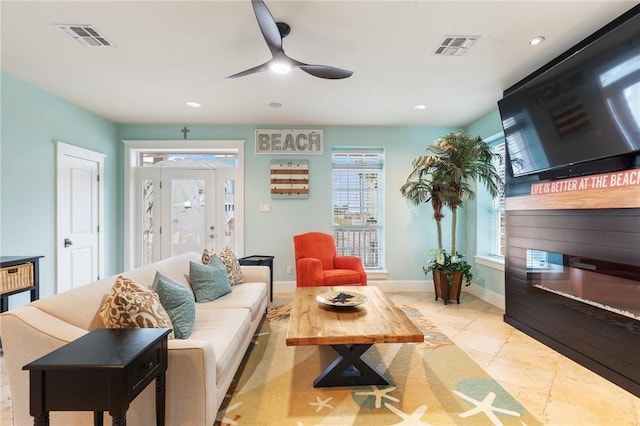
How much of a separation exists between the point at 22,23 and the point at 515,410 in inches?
169

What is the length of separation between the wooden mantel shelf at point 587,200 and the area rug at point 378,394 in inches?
61.1

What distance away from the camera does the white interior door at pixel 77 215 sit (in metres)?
3.65

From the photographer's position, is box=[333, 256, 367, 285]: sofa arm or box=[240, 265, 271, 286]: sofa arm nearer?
box=[240, 265, 271, 286]: sofa arm

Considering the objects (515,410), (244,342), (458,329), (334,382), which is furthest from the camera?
(458,329)

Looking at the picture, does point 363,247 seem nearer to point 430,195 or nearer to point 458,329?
point 430,195

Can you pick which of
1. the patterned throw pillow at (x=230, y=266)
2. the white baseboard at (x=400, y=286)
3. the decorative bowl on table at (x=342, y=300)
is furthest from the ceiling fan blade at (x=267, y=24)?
the white baseboard at (x=400, y=286)

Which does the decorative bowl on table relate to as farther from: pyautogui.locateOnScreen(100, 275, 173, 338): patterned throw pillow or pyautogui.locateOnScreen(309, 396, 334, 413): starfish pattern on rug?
pyautogui.locateOnScreen(100, 275, 173, 338): patterned throw pillow

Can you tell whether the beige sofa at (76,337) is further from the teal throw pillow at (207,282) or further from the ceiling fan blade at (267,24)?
the ceiling fan blade at (267,24)

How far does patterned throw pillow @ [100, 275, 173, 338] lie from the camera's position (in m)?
1.48

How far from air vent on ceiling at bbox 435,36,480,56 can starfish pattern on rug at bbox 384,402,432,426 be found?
8.77 ft

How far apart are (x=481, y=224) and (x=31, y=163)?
5.65 metres

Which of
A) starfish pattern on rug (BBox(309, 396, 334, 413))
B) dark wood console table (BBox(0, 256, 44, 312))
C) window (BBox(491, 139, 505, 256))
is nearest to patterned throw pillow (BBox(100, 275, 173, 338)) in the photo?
starfish pattern on rug (BBox(309, 396, 334, 413))

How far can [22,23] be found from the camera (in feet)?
7.33

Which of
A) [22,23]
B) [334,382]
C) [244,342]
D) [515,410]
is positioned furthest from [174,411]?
[22,23]
